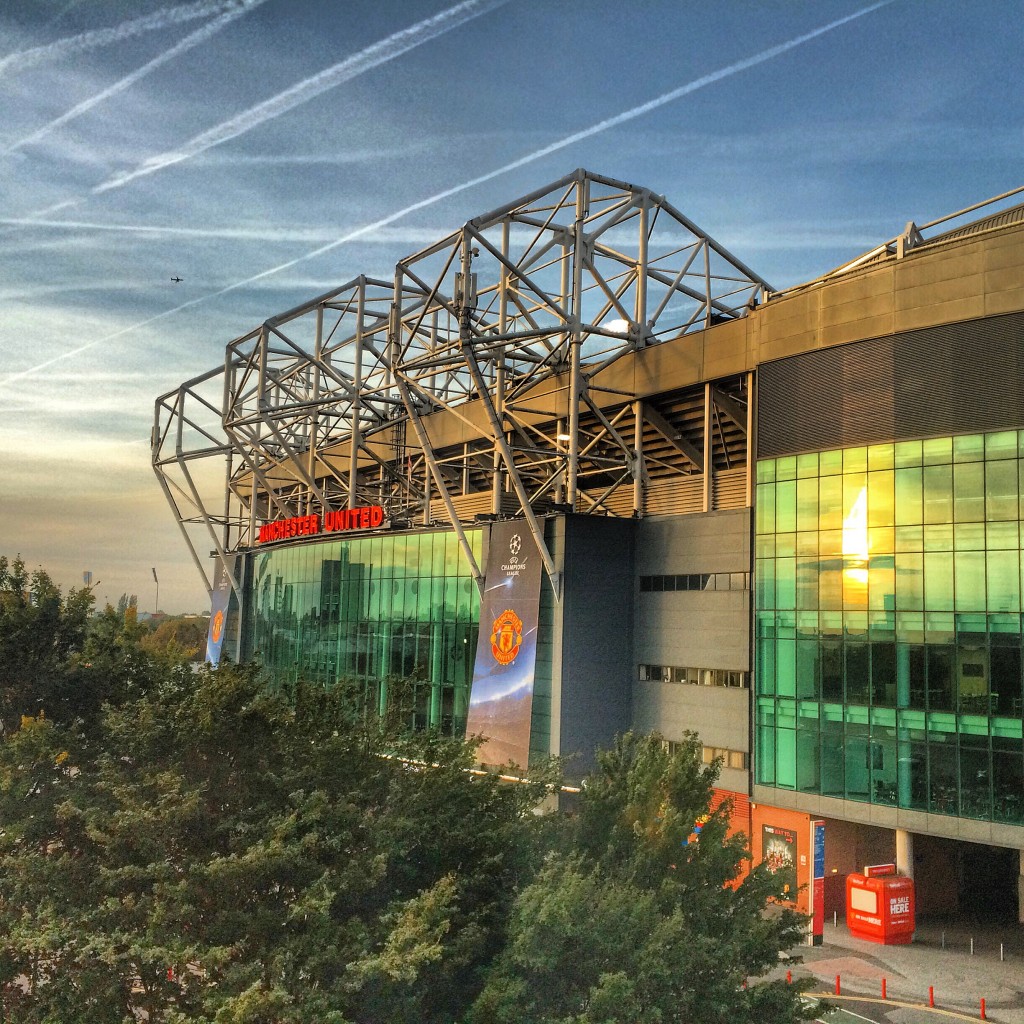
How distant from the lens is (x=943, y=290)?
1465 inches

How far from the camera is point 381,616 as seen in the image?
6025cm

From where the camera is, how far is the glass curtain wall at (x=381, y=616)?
2116 inches

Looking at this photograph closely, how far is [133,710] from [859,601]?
2738 cm


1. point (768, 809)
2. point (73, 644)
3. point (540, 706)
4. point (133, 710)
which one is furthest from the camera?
point (540, 706)

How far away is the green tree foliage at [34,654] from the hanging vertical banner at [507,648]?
2331 centimetres

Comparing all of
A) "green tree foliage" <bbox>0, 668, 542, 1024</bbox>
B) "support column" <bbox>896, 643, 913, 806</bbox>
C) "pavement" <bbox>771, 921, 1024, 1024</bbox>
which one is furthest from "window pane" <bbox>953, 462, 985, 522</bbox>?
"green tree foliage" <bbox>0, 668, 542, 1024</bbox>

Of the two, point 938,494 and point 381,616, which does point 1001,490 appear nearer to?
point 938,494

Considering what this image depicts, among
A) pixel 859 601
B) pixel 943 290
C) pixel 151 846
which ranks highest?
pixel 943 290

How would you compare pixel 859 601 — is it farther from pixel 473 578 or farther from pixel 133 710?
pixel 133 710

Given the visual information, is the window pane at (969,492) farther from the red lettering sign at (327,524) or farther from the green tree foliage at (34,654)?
the red lettering sign at (327,524)

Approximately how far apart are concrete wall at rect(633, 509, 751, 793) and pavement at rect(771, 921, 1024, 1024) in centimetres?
842

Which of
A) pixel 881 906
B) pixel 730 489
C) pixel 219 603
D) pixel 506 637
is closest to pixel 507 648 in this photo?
pixel 506 637

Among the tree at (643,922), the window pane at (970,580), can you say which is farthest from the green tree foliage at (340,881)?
the window pane at (970,580)

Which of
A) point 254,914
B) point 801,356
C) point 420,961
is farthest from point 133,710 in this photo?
point 801,356
